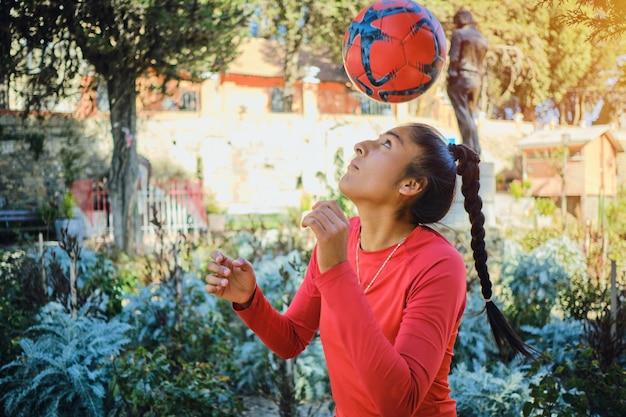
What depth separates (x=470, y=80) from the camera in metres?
9.05

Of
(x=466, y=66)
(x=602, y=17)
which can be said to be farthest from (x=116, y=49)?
(x=602, y=17)

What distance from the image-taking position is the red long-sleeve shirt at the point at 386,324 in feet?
4.47

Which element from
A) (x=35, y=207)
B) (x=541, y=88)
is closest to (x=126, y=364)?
(x=35, y=207)

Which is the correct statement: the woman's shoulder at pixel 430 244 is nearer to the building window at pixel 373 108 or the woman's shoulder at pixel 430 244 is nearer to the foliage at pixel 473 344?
the foliage at pixel 473 344

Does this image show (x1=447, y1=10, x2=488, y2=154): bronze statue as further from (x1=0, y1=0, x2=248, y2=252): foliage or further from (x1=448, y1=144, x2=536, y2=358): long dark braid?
(x1=448, y1=144, x2=536, y2=358): long dark braid

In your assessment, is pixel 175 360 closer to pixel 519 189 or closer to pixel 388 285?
pixel 388 285

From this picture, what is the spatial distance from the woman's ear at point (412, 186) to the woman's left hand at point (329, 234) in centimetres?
31

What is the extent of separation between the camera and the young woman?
1377 millimetres

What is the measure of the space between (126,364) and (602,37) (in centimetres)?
273

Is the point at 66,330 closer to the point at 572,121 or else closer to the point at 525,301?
the point at 525,301

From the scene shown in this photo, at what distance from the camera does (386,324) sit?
163 cm

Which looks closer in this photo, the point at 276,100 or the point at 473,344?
the point at 473,344

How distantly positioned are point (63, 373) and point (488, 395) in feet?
7.75

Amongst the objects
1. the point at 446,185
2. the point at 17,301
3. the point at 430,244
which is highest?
the point at 446,185
